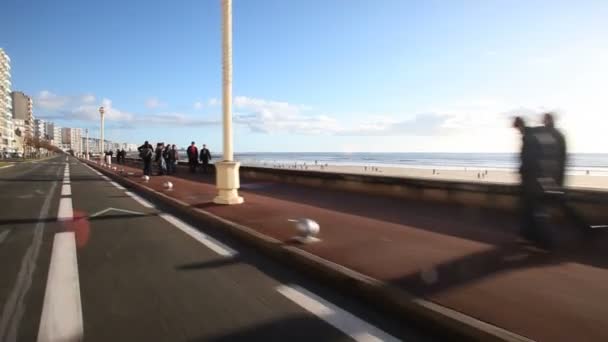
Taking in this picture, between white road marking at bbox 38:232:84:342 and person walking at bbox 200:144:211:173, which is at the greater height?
person walking at bbox 200:144:211:173

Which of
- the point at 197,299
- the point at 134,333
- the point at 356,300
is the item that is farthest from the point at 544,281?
the point at 134,333

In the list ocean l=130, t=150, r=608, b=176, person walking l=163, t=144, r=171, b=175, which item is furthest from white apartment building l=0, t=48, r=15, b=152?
person walking l=163, t=144, r=171, b=175

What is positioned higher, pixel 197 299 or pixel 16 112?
pixel 16 112

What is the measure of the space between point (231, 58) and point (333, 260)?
6631 mm

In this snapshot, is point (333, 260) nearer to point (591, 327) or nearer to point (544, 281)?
point (544, 281)

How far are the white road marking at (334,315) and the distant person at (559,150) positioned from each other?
11.6 ft

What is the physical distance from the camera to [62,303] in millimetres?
3869

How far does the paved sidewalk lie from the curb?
0.14 metres

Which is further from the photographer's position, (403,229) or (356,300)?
(403,229)

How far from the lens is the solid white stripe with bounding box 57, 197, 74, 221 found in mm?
9205

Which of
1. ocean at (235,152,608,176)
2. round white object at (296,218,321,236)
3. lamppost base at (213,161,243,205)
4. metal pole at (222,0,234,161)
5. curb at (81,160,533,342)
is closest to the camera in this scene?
curb at (81,160,533,342)

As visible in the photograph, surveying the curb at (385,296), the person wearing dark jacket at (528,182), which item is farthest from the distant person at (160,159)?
the person wearing dark jacket at (528,182)

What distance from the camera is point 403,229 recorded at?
672cm

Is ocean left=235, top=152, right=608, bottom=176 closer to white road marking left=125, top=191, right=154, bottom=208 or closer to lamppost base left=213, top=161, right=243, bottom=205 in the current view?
lamppost base left=213, top=161, right=243, bottom=205
